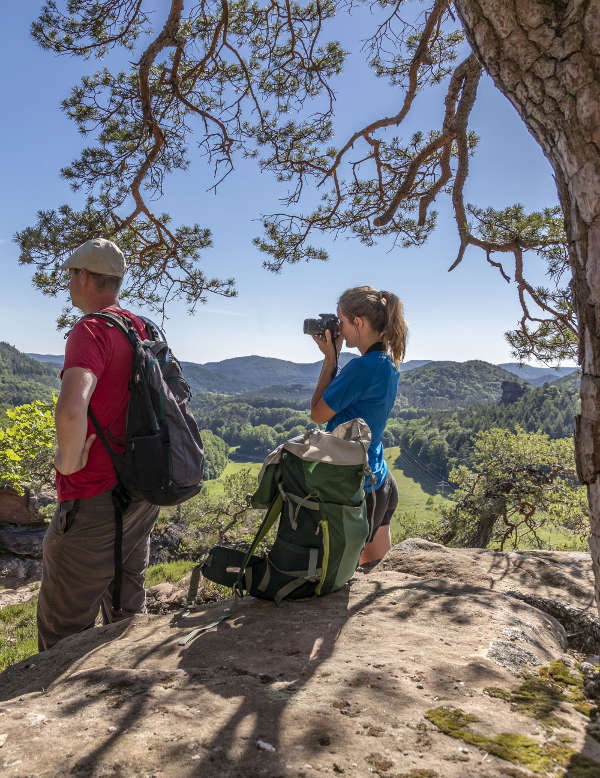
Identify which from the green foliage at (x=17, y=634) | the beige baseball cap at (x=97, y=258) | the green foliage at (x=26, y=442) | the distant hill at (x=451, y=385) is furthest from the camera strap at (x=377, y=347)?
the distant hill at (x=451, y=385)

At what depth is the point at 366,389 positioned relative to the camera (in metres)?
2.29

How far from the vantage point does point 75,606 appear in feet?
6.67

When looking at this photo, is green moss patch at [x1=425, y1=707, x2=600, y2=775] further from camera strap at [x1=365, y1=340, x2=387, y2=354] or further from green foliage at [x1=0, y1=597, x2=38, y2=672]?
green foliage at [x1=0, y1=597, x2=38, y2=672]

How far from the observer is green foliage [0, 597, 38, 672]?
5.43 m

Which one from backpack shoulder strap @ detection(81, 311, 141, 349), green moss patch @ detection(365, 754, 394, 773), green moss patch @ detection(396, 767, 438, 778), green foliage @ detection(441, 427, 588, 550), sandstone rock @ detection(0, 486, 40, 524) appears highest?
backpack shoulder strap @ detection(81, 311, 141, 349)

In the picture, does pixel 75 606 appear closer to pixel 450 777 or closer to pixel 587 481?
pixel 450 777

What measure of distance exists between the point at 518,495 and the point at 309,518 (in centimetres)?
605

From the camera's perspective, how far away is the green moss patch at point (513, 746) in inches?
40.4

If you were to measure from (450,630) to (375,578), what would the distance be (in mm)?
644

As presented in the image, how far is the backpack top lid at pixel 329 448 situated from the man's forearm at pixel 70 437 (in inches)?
30.5

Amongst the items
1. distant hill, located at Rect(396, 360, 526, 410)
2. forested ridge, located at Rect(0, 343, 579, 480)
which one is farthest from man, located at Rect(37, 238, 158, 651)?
distant hill, located at Rect(396, 360, 526, 410)

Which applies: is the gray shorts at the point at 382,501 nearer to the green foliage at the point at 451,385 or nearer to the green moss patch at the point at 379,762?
the green moss patch at the point at 379,762

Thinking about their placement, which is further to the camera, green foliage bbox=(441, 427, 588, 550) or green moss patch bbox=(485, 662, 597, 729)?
green foliage bbox=(441, 427, 588, 550)

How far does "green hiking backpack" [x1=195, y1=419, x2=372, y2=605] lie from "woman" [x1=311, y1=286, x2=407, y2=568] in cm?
21
